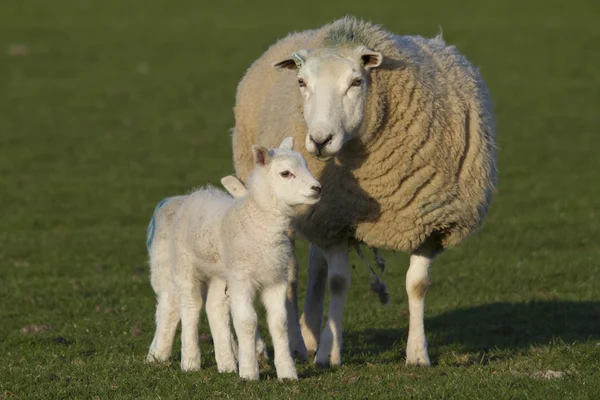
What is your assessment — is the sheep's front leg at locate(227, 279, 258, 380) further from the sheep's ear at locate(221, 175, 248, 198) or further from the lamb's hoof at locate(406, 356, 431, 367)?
the lamb's hoof at locate(406, 356, 431, 367)

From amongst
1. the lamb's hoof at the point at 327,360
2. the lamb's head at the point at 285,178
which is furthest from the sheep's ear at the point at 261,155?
the lamb's hoof at the point at 327,360

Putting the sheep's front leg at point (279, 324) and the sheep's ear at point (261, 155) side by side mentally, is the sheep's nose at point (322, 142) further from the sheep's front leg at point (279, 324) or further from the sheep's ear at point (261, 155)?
the sheep's front leg at point (279, 324)

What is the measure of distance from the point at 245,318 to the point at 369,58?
7.00 ft

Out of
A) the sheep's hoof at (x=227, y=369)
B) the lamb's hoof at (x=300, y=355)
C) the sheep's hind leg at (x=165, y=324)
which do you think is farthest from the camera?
the lamb's hoof at (x=300, y=355)

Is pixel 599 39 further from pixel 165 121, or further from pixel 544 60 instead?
pixel 165 121

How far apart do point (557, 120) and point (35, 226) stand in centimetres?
1168

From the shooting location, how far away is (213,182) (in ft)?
58.2

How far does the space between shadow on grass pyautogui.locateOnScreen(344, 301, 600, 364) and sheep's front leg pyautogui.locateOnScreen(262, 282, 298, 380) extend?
4.56 ft

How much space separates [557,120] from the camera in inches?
908

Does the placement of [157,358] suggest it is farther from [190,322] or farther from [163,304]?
[190,322]

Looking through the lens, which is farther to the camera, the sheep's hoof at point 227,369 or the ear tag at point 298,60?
the ear tag at point 298,60

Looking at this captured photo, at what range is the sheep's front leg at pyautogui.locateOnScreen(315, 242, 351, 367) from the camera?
26.8 ft

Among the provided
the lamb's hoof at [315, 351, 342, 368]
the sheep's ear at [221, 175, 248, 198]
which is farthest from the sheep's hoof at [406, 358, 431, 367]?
the sheep's ear at [221, 175, 248, 198]

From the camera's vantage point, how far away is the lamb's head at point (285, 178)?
270 inches
